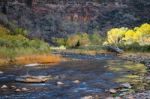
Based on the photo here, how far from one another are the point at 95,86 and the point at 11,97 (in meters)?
5.84

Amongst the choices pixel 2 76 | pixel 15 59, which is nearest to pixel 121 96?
pixel 2 76

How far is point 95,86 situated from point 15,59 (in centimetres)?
1795

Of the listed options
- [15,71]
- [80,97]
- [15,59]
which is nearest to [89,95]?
[80,97]

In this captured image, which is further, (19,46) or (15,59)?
(19,46)

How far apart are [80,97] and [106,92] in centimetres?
204

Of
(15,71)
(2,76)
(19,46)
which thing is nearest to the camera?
(2,76)

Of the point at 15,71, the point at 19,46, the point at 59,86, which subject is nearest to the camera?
the point at 59,86

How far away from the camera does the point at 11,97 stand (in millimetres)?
17844

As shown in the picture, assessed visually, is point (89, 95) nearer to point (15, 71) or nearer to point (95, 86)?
point (95, 86)

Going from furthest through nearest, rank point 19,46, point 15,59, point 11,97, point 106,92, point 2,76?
point 19,46 → point 15,59 → point 2,76 → point 106,92 → point 11,97

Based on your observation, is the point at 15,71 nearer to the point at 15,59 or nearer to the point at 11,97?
the point at 15,59

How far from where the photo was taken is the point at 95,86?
2214 cm

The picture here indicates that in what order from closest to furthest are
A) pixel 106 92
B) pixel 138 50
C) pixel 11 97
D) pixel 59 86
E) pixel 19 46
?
pixel 11 97, pixel 106 92, pixel 59 86, pixel 19 46, pixel 138 50

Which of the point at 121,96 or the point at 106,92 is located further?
the point at 106,92
